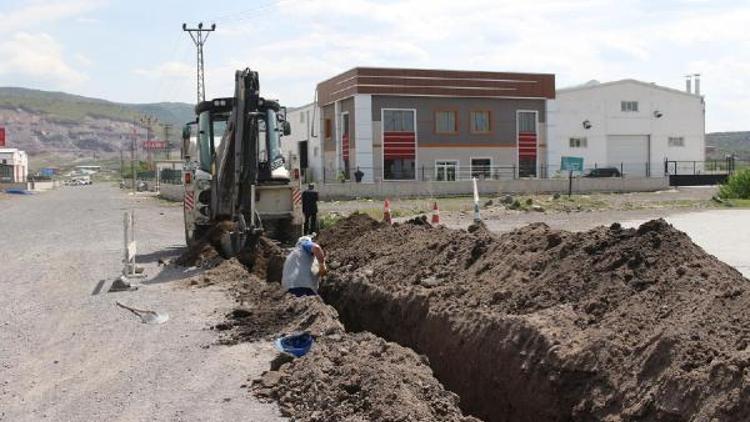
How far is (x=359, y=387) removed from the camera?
22.3ft

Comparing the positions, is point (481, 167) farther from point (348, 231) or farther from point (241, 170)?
point (241, 170)

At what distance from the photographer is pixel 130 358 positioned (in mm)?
8625

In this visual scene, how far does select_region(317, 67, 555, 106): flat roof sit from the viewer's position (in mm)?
51469

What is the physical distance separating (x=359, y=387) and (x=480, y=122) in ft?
159

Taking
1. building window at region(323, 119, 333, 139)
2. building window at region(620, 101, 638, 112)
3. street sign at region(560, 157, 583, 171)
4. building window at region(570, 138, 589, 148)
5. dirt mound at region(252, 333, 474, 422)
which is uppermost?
building window at region(620, 101, 638, 112)

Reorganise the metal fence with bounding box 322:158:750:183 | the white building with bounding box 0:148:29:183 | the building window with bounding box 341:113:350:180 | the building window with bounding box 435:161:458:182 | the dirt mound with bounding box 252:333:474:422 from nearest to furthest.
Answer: the dirt mound with bounding box 252:333:474:422, the metal fence with bounding box 322:158:750:183, the building window with bounding box 435:161:458:182, the building window with bounding box 341:113:350:180, the white building with bounding box 0:148:29:183

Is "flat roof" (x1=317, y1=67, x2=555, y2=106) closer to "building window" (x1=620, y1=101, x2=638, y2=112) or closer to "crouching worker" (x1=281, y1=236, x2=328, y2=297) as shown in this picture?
"building window" (x1=620, y1=101, x2=638, y2=112)

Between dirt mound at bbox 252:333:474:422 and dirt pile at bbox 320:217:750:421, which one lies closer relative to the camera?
dirt mound at bbox 252:333:474:422

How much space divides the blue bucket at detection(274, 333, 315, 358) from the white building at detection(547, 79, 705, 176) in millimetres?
51340

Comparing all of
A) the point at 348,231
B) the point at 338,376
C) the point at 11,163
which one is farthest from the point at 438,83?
the point at 11,163

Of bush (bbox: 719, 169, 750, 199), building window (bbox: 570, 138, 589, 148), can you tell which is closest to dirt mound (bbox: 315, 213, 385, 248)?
bush (bbox: 719, 169, 750, 199)

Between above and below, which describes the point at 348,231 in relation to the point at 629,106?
below

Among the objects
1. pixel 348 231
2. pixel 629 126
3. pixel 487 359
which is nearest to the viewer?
pixel 487 359

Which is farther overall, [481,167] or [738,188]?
[481,167]
